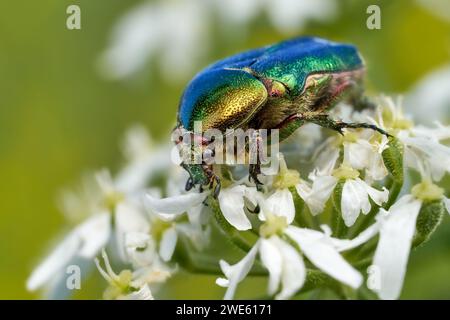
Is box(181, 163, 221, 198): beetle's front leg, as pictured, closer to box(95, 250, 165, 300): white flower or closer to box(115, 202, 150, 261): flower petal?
box(95, 250, 165, 300): white flower

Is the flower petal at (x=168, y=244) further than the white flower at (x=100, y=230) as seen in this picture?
No

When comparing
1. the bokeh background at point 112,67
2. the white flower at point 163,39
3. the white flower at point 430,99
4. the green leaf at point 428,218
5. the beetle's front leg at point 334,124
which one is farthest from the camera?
the white flower at point 163,39

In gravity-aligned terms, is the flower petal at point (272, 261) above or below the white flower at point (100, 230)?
above

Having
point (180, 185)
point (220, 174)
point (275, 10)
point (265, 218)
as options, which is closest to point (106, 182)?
point (180, 185)

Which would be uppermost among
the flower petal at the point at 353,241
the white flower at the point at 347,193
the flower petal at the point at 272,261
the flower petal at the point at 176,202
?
the white flower at the point at 347,193

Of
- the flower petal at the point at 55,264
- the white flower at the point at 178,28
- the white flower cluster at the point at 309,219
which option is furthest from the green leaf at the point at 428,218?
the white flower at the point at 178,28

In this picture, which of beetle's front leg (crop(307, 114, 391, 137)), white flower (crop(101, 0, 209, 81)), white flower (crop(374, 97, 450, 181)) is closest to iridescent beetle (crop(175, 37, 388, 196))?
beetle's front leg (crop(307, 114, 391, 137))

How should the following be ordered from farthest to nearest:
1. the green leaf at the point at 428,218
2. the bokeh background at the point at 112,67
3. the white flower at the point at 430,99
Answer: the bokeh background at the point at 112,67 < the white flower at the point at 430,99 < the green leaf at the point at 428,218

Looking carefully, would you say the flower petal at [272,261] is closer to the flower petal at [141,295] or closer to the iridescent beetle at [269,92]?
the iridescent beetle at [269,92]
